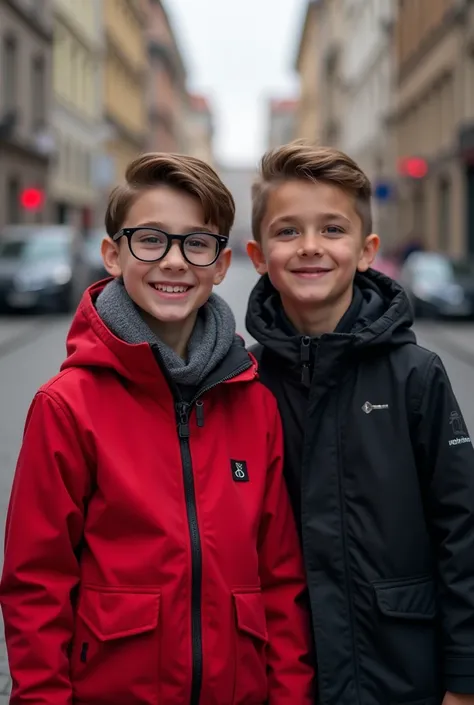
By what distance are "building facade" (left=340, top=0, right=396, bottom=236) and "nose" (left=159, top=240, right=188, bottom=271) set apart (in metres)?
40.8

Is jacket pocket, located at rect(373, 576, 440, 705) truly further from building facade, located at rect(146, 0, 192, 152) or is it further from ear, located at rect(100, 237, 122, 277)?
building facade, located at rect(146, 0, 192, 152)

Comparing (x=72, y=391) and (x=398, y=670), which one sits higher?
(x=72, y=391)

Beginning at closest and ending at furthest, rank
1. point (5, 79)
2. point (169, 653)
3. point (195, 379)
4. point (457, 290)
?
1. point (169, 653)
2. point (195, 379)
3. point (457, 290)
4. point (5, 79)

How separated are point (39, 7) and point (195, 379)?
39.3m

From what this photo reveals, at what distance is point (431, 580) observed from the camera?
2.58 meters

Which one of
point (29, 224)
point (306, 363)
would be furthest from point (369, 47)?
point (306, 363)

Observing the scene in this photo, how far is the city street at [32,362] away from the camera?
27.2ft

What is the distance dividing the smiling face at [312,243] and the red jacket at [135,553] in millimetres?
317

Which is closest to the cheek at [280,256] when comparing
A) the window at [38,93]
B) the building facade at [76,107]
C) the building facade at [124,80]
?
the window at [38,93]

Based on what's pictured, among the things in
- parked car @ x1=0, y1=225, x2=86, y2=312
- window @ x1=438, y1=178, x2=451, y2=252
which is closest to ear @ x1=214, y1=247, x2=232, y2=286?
parked car @ x1=0, y1=225, x2=86, y2=312

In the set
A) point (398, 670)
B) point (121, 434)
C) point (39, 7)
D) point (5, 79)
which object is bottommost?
point (398, 670)

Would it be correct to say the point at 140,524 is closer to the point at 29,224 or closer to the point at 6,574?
the point at 6,574

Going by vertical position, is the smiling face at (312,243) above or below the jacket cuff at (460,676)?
above

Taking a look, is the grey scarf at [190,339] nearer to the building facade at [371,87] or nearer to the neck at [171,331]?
the neck at [171,331]
